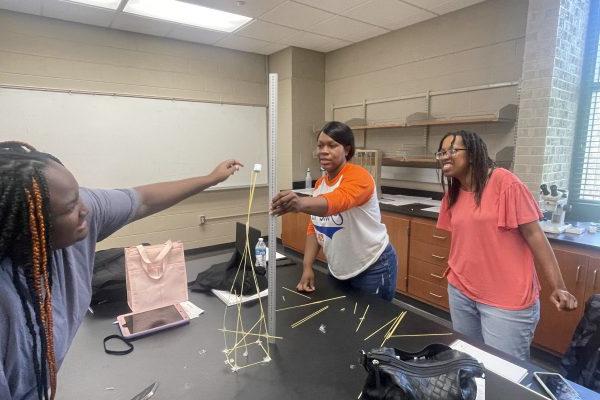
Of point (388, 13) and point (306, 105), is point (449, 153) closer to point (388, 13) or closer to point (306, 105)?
point (388, 13)

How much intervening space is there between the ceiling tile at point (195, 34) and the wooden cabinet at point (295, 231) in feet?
7.50

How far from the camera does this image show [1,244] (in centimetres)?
60

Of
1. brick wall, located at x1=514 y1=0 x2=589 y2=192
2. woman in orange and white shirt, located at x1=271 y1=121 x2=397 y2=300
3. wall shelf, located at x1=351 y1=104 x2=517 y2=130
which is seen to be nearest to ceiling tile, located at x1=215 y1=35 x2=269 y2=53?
wall shelf, located at x1=351 y1=104 x2=517 y2=130

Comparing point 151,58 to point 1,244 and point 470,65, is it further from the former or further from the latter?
point 1,244

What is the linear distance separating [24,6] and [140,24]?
3.10 feet

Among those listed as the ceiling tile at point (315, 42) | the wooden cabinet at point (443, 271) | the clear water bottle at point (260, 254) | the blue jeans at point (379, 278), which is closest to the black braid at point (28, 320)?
the clear water bottle at point (260, 254)

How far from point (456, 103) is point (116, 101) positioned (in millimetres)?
3538

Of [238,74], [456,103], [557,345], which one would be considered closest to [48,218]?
[557,345]

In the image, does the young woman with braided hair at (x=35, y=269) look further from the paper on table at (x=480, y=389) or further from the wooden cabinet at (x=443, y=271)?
the wooden cabinet at (x=443, y=271)

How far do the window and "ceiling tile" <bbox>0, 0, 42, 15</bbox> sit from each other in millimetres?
4535

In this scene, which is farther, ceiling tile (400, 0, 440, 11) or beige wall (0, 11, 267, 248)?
beige wall (0, 11, 267, 248)

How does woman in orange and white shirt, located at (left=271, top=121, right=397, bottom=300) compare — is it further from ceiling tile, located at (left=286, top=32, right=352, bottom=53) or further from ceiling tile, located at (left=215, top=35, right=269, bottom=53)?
ceiling tile, located at (left=215, top=35, right=269, bottom=53)

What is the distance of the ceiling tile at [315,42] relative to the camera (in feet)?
12.9

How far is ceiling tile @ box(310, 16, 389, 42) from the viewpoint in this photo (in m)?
→ 3.45
